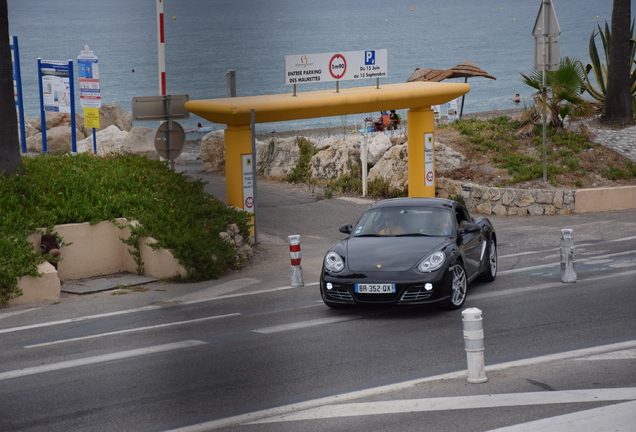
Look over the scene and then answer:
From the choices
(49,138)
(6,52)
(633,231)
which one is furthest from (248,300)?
(49,138)

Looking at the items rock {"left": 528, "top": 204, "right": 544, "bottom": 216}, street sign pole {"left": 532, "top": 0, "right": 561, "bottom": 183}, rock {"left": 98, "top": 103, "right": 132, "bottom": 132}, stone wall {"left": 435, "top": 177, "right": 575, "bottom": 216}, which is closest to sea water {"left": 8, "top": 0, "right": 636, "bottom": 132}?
rock {"left": 98, "top": 103, "right": 132, "bottom": 132}

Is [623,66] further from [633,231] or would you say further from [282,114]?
[282,114]

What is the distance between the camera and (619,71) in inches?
942

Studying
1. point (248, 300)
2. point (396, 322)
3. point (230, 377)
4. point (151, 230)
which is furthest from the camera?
point (151, 230)

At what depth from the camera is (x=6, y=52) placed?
14.9m

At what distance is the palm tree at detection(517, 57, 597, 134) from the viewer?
2280cm

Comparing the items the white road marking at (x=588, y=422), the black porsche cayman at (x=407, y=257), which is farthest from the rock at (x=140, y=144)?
the white road marking at (x=588, y=422)

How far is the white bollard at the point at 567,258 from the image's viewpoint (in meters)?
12.4

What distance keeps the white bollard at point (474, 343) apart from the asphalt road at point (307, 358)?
4.0 inches

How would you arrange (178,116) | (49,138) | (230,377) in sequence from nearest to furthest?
(230,377) → (178,116) → (49,138)

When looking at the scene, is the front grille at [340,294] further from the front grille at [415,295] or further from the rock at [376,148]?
the rock at [376,148]

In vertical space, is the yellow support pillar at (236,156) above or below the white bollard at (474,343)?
above

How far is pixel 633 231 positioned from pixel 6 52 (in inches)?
510

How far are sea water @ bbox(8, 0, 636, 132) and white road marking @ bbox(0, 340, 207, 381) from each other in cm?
4830
